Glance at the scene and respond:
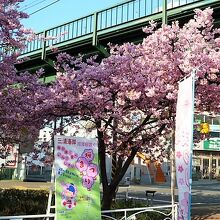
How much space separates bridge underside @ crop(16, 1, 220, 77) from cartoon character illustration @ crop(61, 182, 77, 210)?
28.1ft

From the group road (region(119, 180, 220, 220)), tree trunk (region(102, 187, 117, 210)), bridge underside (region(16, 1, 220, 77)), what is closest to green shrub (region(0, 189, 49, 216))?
tree trunk (region(102, 187, 117, 210))

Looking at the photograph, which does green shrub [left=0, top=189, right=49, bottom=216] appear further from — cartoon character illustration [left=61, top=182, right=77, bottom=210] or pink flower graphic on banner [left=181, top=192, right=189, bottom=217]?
pink flower graphic on banner [left=181, top=192, right=189, bottom=217]

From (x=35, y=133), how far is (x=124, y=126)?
8.15 feet

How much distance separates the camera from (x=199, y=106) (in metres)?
10.4

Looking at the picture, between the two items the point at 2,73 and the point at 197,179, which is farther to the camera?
the point at 197,179

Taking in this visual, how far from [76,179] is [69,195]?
299 millimetres

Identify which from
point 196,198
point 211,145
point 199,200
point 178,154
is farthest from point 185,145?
point 211,145

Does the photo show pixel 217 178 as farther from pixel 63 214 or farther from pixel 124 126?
pixel 63 214

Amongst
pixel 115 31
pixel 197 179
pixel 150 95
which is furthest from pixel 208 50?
pixel 197 179

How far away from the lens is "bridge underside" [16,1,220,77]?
15.4 meters

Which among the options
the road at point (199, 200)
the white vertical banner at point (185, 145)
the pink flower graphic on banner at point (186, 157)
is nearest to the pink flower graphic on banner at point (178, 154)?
the white vertical banner at point (185, 145)

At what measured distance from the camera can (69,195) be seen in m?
7.00

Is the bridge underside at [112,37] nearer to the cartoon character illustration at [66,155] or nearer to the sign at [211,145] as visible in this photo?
the cartoon character illustration at [66,155]

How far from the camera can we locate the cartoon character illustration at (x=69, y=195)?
695cm
